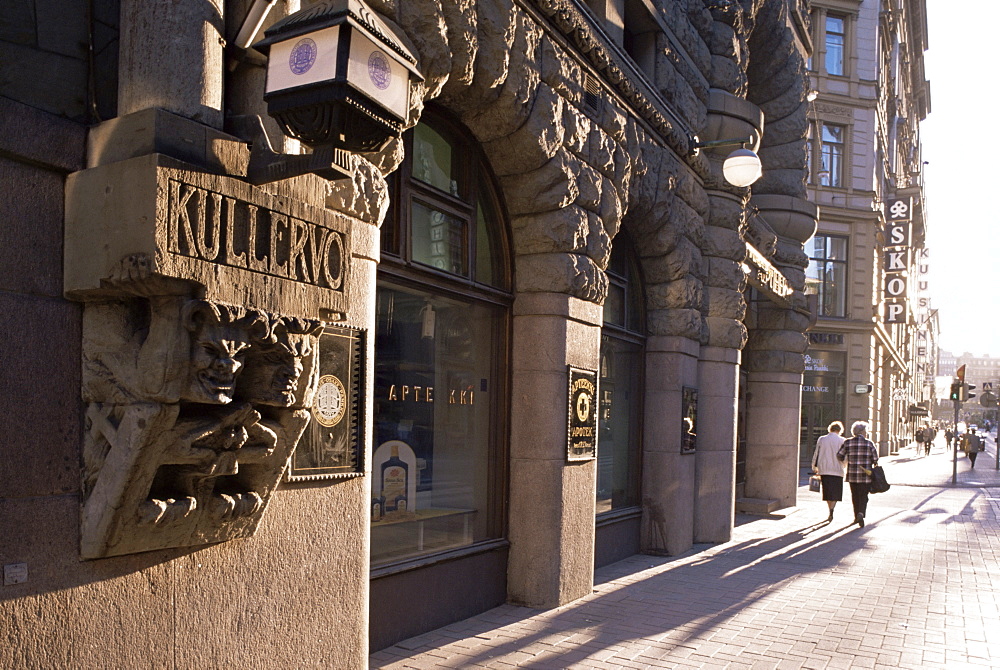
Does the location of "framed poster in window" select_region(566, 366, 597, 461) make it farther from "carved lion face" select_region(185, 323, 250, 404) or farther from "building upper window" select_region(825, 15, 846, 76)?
"building upper window" select_region(825, 15, 846, 76)

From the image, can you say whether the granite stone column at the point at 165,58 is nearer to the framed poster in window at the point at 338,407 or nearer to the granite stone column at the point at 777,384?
the framed poster in window at the point at 338,407

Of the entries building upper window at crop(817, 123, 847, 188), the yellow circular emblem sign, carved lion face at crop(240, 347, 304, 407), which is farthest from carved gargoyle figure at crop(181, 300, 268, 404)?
building upper window at crop(817, 123, 847, 188)

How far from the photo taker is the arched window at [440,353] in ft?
21.0

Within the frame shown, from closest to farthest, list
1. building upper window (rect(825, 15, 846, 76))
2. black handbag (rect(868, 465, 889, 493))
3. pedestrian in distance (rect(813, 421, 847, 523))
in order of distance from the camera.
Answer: black handbag (rect(868, 465, 889, 493)), pedestrian in distance (rect(813, 421, 847, 523)), building upper window (rect(825, 15, 846, 76))

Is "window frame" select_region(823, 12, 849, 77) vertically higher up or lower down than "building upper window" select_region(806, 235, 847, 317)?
higher up

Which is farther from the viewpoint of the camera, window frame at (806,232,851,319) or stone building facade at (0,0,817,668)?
window frame at (806,232,851,319)

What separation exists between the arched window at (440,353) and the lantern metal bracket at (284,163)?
2178 millimetres

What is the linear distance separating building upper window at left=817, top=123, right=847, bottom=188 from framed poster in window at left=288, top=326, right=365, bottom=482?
32.9m

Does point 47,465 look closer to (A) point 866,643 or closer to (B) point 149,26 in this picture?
(B) point 149,26

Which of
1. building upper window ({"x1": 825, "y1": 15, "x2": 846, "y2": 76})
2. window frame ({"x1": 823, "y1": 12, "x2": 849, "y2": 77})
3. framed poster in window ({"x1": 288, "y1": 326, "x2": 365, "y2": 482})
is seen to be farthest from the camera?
building upper window ({"x1": 825, "y1": 15, "x2": 846, "y2": 76})

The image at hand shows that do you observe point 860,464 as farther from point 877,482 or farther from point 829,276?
point 829,276

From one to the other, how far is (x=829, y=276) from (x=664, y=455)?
1050 inches

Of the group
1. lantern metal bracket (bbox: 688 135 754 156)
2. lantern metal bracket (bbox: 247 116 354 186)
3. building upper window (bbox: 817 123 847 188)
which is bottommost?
lantern metal bracket (bbox: 247 116 354 186)

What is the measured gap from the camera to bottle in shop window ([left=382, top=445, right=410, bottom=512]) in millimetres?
6449
